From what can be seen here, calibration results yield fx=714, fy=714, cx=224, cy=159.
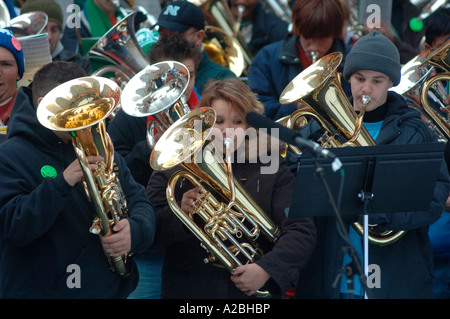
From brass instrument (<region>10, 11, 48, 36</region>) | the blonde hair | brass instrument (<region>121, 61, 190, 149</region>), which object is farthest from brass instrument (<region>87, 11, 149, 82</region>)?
the blonde hair

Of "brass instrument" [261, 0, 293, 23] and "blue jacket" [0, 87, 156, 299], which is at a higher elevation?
"blue jacket" [0, 87, 156, 299]

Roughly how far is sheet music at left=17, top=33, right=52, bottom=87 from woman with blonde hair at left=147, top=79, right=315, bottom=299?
1.87 m

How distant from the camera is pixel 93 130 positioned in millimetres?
3641

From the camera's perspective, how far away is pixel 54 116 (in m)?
3.58

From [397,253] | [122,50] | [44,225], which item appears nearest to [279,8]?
[122,50]

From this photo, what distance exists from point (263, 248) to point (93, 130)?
4.02 feet

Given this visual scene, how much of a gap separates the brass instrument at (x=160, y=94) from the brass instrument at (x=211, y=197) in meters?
0.42

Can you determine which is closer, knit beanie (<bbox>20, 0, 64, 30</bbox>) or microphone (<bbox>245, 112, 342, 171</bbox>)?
microphone (<bbox>245, 112, 342, 171</bbox>)

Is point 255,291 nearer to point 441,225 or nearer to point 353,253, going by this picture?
point 353,253

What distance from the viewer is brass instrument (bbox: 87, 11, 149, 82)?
577 cm

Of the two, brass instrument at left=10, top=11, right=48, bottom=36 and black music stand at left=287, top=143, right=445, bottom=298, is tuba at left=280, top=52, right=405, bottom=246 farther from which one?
brass instrument at left=10, top=11, right=48, bottom=36

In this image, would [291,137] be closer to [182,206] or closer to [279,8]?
[182,206]

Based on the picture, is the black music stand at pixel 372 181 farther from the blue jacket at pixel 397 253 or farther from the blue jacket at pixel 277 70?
the blue jacket at pixel 277 70

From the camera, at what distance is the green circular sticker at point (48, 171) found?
375 cm
